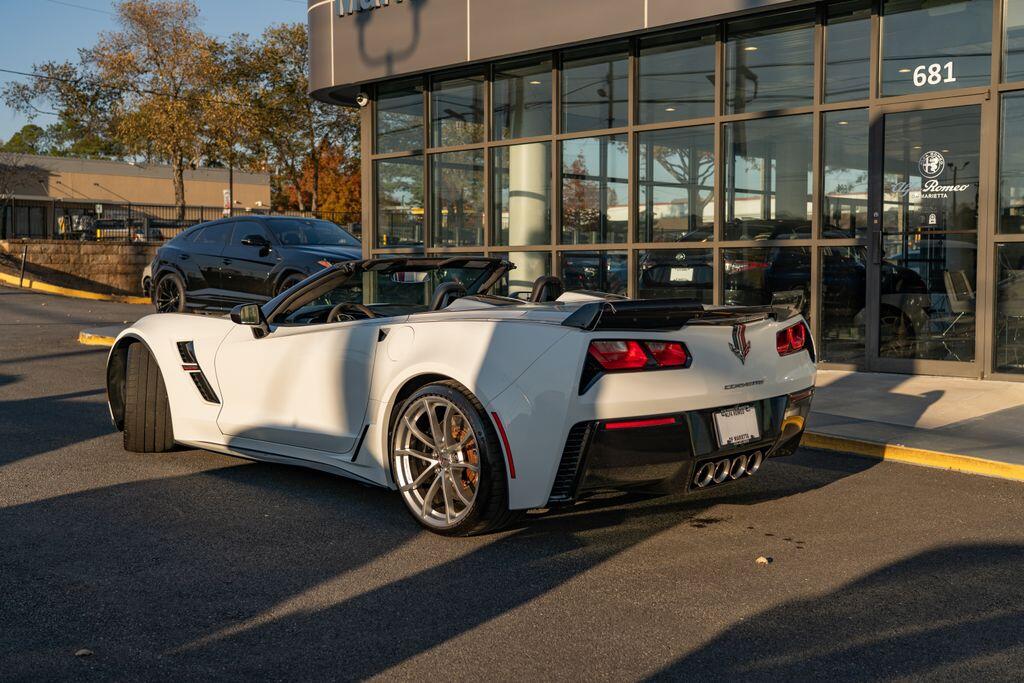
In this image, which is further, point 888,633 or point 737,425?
point 737,425

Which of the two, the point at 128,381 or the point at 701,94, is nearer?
the point at 128,381

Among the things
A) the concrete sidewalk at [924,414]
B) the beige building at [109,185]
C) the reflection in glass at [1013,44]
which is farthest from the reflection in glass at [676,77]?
the beige building at [109,185]

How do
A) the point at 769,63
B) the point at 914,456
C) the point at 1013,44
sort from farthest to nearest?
the point at 769,63 → the point at 1013,44 → the point at 914,456

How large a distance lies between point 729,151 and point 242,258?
6778 mm

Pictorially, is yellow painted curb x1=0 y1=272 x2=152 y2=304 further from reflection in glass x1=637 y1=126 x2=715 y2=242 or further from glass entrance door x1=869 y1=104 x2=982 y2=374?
glass entrance door x1=869 y1=104 x2=982 y2=374

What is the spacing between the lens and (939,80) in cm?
1022

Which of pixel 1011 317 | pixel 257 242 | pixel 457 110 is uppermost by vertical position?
pixel 457 110

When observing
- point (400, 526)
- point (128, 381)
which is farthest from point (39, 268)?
point (400, 526)

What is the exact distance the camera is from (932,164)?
10344mm

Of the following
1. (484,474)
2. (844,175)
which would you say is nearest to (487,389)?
(484,474)

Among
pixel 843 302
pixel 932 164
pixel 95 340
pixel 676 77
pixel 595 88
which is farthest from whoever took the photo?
pixel 95 340

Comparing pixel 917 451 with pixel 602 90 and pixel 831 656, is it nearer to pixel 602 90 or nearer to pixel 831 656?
pixel 831 656

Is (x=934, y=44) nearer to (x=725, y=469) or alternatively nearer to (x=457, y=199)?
(x=457, y=199)

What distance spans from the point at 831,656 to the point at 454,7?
11.6 metres
